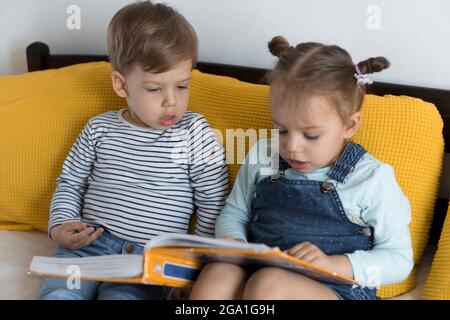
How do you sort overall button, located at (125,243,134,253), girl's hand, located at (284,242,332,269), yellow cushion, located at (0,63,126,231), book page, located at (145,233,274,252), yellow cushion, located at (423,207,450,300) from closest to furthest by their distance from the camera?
book page, located at (145,233,274,252) < girl's hand, located at (284,242,332,269) < yellow cushion, located at (423,207,450,300) < overall button, located at (125,243,134,253) < yellow cushion, located at (0,63,126,231)

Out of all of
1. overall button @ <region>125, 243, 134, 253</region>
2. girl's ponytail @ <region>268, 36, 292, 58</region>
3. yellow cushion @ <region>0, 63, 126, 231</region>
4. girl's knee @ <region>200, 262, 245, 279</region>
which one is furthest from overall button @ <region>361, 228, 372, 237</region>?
yellow cushion @ <region>0, 63, 126, 231</region>

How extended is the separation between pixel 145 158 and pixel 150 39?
246 mm

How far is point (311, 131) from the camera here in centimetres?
111

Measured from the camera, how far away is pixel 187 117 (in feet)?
4.50

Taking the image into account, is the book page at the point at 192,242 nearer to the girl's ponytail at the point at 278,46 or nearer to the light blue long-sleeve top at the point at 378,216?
the light blue long-sleeve top at the point at 378,216

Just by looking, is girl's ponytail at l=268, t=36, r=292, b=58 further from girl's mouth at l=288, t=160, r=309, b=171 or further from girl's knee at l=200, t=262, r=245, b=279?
girl's knee at l=200, t=262, r=245, b=279

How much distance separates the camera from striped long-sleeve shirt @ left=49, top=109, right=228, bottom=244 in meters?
1.33

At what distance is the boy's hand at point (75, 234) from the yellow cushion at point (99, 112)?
195mm

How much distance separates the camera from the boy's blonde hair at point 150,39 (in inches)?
49.6

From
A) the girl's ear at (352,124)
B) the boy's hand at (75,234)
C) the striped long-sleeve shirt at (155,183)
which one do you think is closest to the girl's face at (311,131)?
the girl's ear at (352,124)

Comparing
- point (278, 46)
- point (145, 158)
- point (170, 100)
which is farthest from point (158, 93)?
point (278, 46)

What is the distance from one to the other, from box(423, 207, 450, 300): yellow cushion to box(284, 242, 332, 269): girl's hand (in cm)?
24
